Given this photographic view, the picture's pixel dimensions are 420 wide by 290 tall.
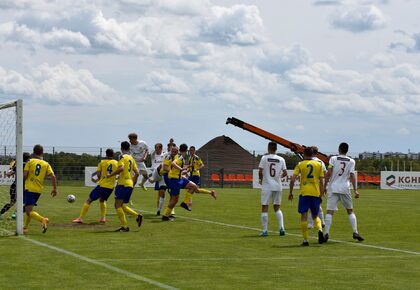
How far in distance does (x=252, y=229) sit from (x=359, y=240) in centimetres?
356

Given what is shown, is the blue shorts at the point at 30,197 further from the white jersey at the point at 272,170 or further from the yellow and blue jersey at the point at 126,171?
the white jersey at the point at 272,170

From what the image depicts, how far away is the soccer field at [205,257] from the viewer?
11.5 metres

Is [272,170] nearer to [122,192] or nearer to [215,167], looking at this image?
[122,192]

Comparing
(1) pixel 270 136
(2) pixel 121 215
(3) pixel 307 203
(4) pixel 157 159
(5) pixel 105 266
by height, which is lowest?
(5) pixel 105 266

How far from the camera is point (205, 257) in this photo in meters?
14.4

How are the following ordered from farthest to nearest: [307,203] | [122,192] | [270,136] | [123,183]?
1. [270,136]
2. [123,183]
3. [122,192]
4. [307,203]

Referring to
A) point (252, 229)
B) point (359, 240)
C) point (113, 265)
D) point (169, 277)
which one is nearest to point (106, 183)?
point (252, 229)

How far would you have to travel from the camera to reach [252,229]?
20.7 meters

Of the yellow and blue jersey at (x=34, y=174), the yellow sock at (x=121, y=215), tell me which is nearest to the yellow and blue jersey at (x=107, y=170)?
the yellow sock at (x=121, y=215)

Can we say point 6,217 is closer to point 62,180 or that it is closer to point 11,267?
point 11,267

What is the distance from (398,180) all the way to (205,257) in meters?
48.2

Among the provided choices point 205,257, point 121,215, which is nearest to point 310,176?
point 205,257

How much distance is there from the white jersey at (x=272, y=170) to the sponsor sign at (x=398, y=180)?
143 feet

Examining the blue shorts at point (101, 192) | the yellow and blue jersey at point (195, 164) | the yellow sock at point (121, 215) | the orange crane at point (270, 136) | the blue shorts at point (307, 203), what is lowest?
the yellow sock at point (121, 215)
